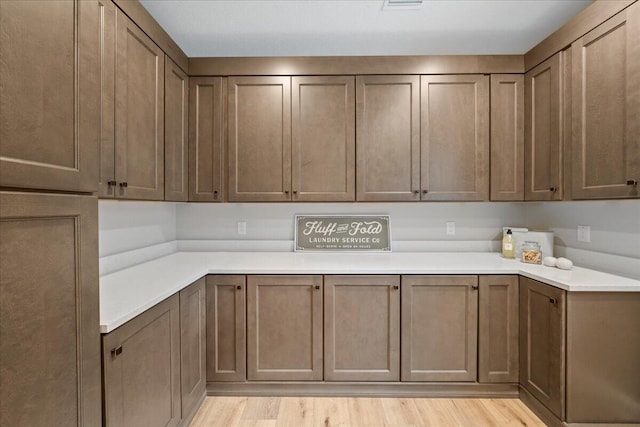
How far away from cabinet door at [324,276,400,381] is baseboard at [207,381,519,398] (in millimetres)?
66

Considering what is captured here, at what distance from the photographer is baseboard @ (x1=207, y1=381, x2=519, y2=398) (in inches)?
88.0

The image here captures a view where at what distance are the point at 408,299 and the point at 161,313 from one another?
151 centimetres

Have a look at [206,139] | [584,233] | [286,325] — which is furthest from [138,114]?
[584,233]

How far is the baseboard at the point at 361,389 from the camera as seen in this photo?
2.24 metres

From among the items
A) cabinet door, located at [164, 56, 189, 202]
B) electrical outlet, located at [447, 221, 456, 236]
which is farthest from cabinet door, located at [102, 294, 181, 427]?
electrical outlet, located at [447, 221, 456, 236]

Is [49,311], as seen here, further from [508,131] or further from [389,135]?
[508,131]

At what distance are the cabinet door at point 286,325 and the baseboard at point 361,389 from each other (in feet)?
0.26

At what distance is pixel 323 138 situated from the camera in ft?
8.23

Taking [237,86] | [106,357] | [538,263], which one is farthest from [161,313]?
[538,263]

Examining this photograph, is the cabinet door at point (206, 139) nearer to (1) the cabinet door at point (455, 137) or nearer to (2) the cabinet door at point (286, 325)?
(2) the cabinet door at point (286, 325)

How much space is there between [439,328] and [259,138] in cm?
189

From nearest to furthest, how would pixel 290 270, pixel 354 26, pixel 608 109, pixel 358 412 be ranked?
pixel 608 109 → pixel 358 412 → pixel 290 270 → pixel 354 26

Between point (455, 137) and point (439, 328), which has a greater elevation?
point (455, 137)

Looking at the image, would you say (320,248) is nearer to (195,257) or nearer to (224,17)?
(195,257)
